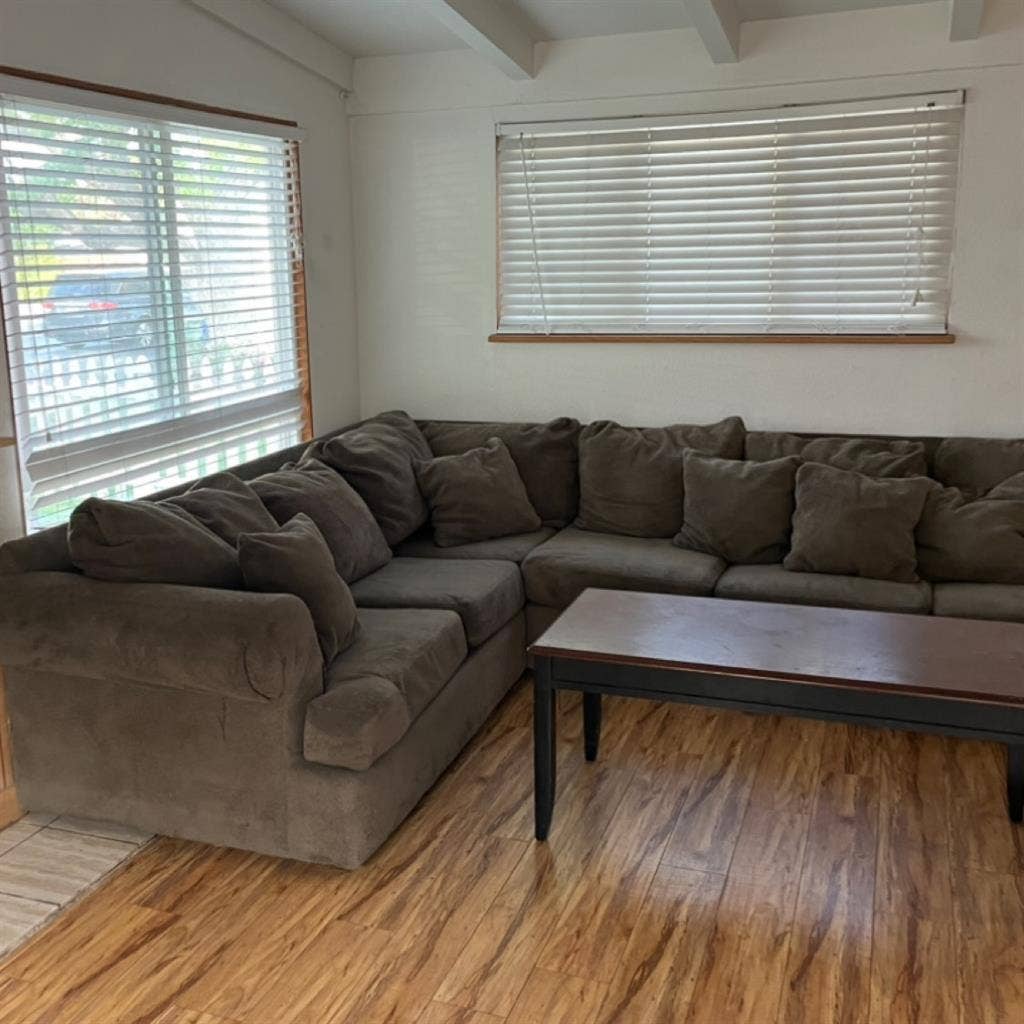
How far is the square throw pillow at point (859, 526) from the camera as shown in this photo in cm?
349

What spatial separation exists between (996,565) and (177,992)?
275 centimetres

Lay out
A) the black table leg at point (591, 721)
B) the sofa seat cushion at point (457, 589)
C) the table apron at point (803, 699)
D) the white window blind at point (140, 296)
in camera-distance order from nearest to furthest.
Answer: the table apron at point (803, 699) → the white window blind at point (140, 296) → the black table leg at point (591, 721) → the sofa seat cushion at point (457, 589)

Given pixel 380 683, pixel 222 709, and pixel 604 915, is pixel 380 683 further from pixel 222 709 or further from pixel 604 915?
pixel 604 915

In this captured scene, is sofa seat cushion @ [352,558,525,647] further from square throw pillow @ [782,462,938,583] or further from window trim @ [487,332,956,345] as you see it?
window trim @ [487,332,956,345]

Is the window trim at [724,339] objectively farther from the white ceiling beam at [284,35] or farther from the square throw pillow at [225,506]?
the square throw pillow at [225,506]

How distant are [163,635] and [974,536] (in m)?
2.58

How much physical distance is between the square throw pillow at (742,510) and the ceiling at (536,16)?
164cm

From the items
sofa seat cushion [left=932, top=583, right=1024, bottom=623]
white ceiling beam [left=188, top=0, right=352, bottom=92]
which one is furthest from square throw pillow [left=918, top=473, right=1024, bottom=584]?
white ceiling beam [left=188, top=0, right=352, bottom=92]

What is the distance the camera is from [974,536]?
11.4ft

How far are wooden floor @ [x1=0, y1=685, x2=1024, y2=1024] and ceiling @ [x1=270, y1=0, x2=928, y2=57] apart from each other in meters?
2.67

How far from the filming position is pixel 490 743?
3.29 metres

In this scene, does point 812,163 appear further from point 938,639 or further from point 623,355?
point 938,639

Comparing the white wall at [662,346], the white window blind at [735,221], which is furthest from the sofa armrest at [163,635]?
the white window blind at [735,221]

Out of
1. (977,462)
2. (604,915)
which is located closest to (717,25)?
(977,462)
